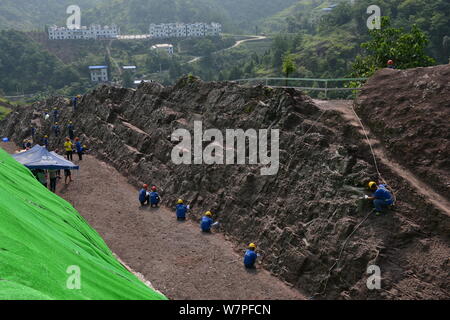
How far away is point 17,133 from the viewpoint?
43.3 meters

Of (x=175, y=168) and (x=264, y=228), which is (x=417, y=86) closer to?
(x=264, y=228)

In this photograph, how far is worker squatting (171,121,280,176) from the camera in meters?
18.7

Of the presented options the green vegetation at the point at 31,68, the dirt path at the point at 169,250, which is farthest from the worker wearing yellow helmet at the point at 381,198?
the green vegetation at the point at 31,68

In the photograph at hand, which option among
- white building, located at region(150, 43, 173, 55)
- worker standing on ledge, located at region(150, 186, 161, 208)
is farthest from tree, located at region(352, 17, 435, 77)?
white building, located at region(150, 43, 173, 55)

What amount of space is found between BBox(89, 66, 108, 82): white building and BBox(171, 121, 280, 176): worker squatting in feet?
414

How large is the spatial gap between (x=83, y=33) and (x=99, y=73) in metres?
46.3

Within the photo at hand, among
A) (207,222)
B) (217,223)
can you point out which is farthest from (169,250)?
(217,223)

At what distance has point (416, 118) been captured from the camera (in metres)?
14.9

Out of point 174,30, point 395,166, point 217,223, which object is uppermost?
point 174,30

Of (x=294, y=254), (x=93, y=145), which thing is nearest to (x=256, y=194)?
(x=294, y=254)

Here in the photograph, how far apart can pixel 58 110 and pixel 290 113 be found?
1222 inches

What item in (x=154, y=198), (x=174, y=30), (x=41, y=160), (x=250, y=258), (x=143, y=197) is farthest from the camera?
(x=174, y=30)

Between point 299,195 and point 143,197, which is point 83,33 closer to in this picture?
point 143,197

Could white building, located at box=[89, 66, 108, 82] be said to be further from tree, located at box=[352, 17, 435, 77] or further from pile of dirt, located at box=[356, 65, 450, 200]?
pile of dirt, located at box=[356, 65, 450, 200]
